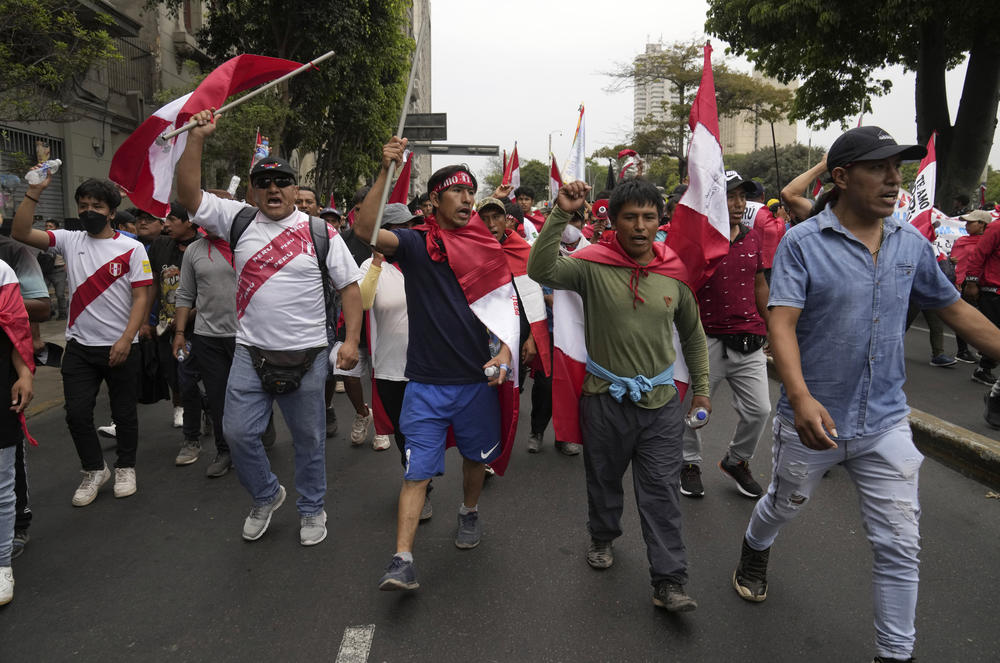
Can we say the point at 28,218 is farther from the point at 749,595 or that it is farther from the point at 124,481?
the point at 749,595

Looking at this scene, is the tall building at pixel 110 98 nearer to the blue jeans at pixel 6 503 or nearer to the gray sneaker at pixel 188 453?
the gray sneaker at pixel 188 453

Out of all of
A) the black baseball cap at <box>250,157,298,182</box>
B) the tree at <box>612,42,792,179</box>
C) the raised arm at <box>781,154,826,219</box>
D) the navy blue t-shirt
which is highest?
the tree at <box>612,42,792,179</box>

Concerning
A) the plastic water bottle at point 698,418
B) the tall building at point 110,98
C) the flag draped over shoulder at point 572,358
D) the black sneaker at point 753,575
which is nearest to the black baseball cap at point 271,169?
the flag draped over shoulder at point 572,358

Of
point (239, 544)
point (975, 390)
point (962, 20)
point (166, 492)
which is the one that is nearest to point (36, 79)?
point (166, 492)

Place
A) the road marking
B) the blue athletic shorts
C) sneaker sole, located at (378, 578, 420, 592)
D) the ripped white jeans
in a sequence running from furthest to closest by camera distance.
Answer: the blue athletic shorts, sneaker sole, located at (378, 578, 420, 592), the road marking, the ripped white jeans

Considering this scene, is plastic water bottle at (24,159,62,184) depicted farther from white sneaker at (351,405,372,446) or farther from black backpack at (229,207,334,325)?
white sneaker at (351,405,372,446)

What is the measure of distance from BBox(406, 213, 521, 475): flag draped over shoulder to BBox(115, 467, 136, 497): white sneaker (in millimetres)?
2607

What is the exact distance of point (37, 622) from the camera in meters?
2.98

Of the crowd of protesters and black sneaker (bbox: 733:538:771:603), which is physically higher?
the crowd of protesters

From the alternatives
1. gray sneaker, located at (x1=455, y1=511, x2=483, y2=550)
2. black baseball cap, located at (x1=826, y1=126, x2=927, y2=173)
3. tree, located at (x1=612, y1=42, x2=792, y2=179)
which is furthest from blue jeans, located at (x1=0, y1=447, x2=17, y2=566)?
tree, located at (x1=612, y1=42, x2=792, y2=179)

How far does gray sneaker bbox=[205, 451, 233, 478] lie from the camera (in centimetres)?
481

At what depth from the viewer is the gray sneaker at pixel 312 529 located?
372 cm

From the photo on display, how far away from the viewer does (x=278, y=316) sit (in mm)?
3588

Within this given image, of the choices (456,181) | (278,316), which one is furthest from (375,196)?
(278,316)
